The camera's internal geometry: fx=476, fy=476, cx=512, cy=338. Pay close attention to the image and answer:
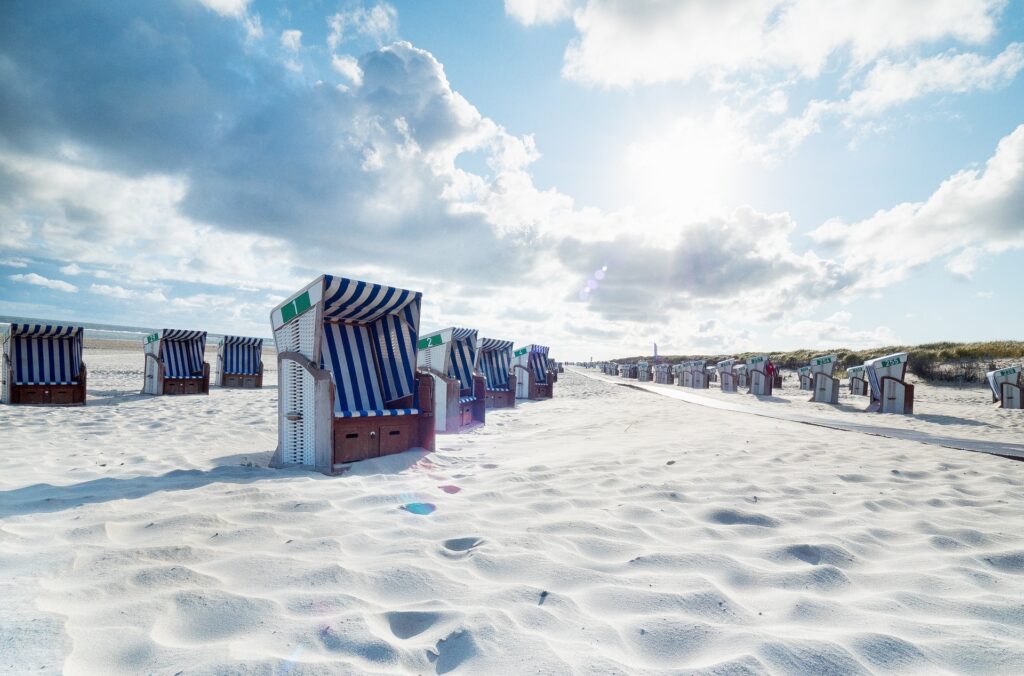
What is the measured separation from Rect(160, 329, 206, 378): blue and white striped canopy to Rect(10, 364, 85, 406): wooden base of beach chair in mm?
2142

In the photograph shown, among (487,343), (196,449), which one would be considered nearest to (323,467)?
(196,449)

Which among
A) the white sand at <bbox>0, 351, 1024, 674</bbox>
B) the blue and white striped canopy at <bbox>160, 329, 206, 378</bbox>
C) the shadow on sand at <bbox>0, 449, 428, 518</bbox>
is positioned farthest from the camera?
the blue and white striped canopy at <bbox>160, 329, 206, 378</bbox>

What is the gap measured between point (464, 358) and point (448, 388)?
2.81m

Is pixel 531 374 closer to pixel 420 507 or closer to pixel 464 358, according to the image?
pixel 464 358

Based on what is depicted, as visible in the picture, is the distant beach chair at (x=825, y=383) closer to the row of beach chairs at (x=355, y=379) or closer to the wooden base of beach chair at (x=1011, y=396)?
the wooden base of beach chair at (x=1011, y=396)

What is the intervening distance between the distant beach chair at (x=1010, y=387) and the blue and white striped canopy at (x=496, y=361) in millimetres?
14269

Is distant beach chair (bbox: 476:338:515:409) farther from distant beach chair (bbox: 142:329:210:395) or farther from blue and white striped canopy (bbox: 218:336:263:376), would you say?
blue and white striped canopy (bbox: 218:336:263:376)

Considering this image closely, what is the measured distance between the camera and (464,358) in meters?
10.8

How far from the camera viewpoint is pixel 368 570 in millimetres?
2305

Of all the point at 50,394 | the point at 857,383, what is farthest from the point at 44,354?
the point at 857,383

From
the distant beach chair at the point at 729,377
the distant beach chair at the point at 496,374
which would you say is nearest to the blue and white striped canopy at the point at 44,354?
the distant beach chair at the point at 496,374

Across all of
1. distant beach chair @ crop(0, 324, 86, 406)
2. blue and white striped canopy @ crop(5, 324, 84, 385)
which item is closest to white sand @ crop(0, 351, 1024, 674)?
distant beach chair @ crop(0, 324, 86, 406)

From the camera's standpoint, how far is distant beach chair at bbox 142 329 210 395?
12.2 meters

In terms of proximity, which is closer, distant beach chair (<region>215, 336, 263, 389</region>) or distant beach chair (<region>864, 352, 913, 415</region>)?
distant beach chair (<region>864, 352, 913, 415</region>)
